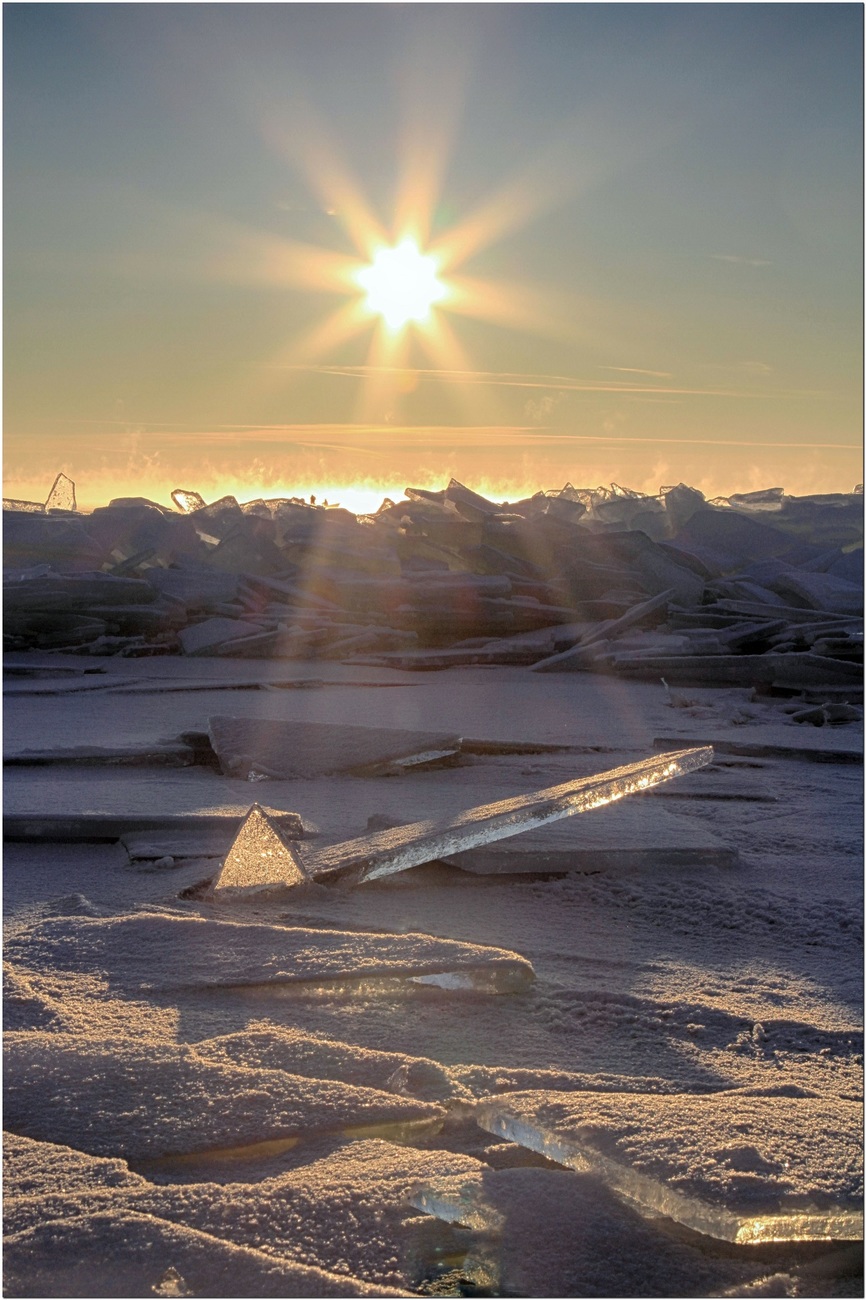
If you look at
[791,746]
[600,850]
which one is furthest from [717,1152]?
[791,746]

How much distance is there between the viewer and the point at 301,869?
2645 millimetres

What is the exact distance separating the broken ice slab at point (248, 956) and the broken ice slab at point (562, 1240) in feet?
2.08

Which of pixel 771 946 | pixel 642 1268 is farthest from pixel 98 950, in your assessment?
pixel 771 946

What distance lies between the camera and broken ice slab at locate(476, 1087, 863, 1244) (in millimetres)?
1366

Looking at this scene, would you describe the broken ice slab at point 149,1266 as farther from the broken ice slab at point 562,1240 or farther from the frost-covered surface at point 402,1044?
the broken ice slab at point 562,1240

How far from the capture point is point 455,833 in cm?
266

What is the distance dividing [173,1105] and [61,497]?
14039mm

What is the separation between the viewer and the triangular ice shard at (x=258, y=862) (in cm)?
264

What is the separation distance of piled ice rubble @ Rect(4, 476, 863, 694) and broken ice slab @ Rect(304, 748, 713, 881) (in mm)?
4210

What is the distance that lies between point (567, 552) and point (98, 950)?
9.07 m

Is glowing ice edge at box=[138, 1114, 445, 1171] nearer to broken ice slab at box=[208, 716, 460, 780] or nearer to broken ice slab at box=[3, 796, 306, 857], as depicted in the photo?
broken ice slab at box=[3, 796, 306, 857]

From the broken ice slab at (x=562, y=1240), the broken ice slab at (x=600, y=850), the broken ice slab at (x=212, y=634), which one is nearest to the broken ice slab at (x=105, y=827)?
the broken ice slab at (x=600, y=850)

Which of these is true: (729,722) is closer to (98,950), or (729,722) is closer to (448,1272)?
(98,950)

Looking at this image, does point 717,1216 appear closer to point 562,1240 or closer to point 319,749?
point 562,1240
